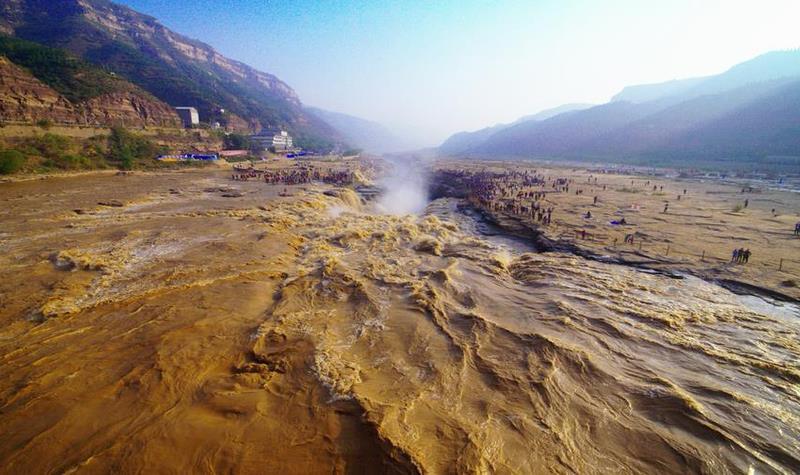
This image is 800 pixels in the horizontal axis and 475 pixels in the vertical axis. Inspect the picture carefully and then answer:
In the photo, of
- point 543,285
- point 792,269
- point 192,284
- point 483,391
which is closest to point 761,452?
point 483,391

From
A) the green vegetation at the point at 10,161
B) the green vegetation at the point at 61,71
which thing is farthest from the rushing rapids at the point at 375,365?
the green vegetation at the point at 61,71

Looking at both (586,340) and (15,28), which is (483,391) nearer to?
(586,340)

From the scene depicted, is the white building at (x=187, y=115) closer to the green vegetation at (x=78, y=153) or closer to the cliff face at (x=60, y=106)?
the cliff face at (x=60, y=106)

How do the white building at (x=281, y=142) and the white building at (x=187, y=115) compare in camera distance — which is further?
the white building at (x=281, y=142)

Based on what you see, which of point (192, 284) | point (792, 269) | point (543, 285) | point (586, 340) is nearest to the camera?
point (586, 340)

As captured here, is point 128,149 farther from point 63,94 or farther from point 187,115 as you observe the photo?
point 187,115

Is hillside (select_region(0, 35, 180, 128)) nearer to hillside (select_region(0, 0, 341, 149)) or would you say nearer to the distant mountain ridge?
hillside (select_region(0, 0, 341, 149))

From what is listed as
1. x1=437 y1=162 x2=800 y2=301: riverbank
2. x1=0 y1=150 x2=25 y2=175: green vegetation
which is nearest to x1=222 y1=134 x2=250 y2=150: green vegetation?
x1=0 y1=150 x2=25 y2=175: green vegetation
